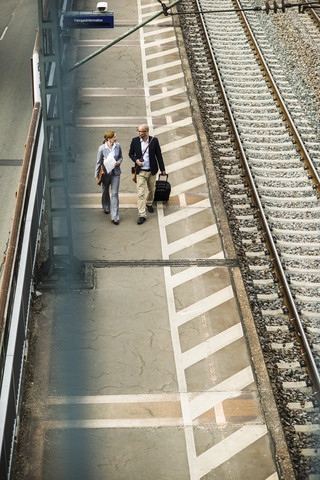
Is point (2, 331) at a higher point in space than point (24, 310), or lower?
higher

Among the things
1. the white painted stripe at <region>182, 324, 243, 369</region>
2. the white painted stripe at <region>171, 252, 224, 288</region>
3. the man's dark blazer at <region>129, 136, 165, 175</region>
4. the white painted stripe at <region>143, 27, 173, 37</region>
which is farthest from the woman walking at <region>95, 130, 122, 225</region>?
the white painted stripe at <region>143, 27, 173, 37</region>

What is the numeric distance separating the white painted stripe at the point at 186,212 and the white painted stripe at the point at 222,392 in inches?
155

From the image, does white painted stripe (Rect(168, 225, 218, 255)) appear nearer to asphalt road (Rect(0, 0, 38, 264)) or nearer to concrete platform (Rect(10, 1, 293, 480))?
concrete platform (Rect(10, 1, 293, 480))

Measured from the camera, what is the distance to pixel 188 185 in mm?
14562

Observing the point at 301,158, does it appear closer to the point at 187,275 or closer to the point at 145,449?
the point at 187,275

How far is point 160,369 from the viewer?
33.0 feet

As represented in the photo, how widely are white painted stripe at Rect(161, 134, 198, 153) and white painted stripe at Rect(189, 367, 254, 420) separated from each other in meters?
6.71

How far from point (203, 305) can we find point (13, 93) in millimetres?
11398

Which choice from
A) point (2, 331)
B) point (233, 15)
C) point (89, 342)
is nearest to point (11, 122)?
point (233, 15)

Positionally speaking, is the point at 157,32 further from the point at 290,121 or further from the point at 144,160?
the point at 144,160

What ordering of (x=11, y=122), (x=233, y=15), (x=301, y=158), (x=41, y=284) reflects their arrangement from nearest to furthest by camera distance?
1. (x=41, y=284)
2. (x=301, y=158)
3. (x=11, y=122)
4. (x=233, y=15)

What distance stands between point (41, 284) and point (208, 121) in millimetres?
6919

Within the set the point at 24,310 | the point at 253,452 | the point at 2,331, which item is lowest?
the point at 253,452

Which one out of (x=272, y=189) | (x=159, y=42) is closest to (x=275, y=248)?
(x=272, y=189)
